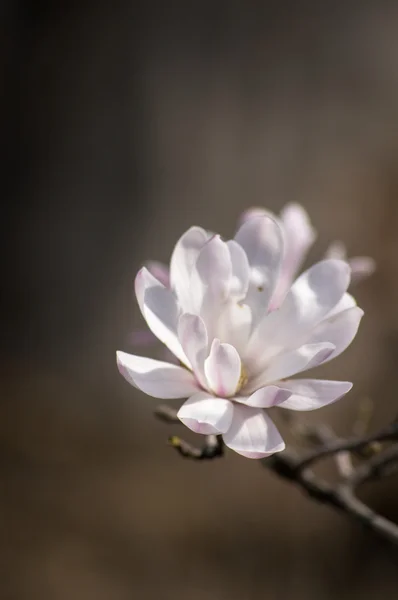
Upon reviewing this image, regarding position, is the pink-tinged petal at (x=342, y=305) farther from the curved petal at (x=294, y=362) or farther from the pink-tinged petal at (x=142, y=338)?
the pink-tinged petal at (x=142, y=338)

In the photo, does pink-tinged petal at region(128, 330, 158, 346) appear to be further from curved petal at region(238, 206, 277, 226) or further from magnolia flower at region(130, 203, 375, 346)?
curved petal at region(238, 206, 277, 226)

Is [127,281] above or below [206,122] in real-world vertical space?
below

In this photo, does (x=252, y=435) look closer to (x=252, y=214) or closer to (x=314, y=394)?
(x=314, y=394)

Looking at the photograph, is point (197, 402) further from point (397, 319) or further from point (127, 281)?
point (127, 281)

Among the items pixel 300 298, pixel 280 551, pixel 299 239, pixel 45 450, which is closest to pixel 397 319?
pixel 280 551

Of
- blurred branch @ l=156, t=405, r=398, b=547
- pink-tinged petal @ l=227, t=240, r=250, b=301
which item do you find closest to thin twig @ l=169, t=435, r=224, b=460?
blurred branch @ l=156, t=405, r=398, b=547

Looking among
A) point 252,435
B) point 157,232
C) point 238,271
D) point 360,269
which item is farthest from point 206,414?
point 157,232
